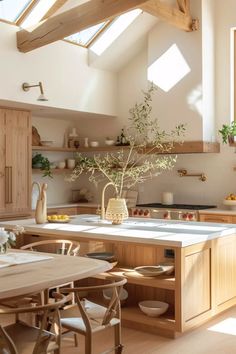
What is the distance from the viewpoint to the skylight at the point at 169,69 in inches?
282

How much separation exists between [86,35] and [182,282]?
4739 mm

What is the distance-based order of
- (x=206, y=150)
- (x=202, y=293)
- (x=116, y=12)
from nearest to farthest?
(x=202, y=293) → (x=116, y=12) → (x=206, y=150)

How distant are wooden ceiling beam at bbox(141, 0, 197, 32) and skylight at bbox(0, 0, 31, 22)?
166 centimetres

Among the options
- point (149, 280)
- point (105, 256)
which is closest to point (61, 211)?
point (105, 256)

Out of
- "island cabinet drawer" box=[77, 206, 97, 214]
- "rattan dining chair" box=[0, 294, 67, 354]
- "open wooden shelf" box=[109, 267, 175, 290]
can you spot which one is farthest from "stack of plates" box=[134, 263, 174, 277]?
"island cabinet drawer" box=[77, 206, 97, 214]

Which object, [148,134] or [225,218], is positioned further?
[148,134]

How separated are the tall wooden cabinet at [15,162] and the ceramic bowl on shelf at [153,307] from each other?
3069 millimetres

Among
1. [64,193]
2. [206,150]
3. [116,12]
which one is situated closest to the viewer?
[116,12]

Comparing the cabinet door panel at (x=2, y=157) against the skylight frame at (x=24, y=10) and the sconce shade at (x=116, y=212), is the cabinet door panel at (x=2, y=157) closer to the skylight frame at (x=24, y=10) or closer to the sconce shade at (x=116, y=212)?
the skylight frame at (x=24, y=10)

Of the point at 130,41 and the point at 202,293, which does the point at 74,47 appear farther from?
the point at 202,293

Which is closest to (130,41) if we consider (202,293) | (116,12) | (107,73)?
(107,73)

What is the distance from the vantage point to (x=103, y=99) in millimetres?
7867

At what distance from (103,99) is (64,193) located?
6.01ft

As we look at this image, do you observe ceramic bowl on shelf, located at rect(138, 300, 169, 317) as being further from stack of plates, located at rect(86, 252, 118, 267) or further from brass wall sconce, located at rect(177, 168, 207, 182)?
brass wall sconce, located at rect(177, 168, 207, 182)
